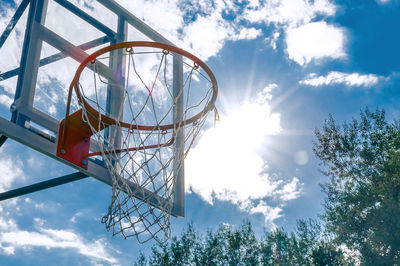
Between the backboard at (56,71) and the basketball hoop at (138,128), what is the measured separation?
0.06 meters

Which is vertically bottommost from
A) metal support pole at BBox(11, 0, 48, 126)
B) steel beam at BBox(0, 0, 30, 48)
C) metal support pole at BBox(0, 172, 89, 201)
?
metal support pole at BBox(0, 172, 89, 201)

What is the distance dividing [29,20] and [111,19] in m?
1.04

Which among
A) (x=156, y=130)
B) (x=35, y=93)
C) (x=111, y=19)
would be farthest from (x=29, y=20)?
(x=156, y=130)

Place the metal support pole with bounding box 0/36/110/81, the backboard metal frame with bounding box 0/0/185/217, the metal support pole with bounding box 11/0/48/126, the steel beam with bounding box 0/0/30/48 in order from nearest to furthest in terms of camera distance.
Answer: the backboard metal frame with bounding box 0/0/185/217 < the metal support pole with bounding box 11/0/48/126 < the metal support pole with bounding box 0/36/110/81 < the steel beam with bounding box 0/0/30/48

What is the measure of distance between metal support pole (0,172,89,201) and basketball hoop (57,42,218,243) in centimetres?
22

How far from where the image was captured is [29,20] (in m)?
2.99

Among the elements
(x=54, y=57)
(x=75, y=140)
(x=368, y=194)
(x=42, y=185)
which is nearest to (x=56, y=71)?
(x=54, y=57)

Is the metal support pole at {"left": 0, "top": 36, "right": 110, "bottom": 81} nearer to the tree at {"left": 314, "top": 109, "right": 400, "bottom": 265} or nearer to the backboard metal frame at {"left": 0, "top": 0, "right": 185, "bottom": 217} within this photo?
the backboard metal frame at {"left": 0, "top": 0, "right": 185, "bottom": 217}

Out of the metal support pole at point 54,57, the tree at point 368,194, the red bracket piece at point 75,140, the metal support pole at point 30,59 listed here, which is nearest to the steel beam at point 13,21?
the metal support pole at point 30,59

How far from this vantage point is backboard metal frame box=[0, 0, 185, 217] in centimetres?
253

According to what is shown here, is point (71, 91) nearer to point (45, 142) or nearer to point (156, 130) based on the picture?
point (45, 142)

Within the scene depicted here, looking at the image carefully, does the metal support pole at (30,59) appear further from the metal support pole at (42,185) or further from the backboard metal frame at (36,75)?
the metal support pole at (42,185)

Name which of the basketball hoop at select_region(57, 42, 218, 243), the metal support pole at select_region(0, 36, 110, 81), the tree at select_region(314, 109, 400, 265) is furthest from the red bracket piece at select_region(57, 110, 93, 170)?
the tree at select_region(314, 109, 400, 265)

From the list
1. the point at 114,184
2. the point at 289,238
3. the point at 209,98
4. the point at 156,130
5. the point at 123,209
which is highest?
the point at 289,238
